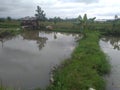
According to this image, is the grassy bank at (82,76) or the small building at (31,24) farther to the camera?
the small building at (31,24)

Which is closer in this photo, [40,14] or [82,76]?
[82,76]

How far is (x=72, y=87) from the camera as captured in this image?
714 centimetres

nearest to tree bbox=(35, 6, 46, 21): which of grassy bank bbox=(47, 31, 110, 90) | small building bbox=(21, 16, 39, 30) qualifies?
small building bbox=(21, 16, 39, 30)

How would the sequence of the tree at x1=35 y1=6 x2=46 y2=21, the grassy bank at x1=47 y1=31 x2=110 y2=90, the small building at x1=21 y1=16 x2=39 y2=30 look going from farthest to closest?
1. the tree at x1=35 y1=6 x2=46 y2=21
2. the small building at x1=21 y1=16 x2=39 y2=30
3. the grassy bank at x1=47 y1=31 x2=110 y2=90

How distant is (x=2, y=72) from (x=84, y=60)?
4.05m

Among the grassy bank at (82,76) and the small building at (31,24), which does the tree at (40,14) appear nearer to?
the small building at (31,24)

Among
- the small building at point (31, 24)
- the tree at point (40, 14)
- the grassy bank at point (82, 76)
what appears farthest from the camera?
the tree at point (40, 14)

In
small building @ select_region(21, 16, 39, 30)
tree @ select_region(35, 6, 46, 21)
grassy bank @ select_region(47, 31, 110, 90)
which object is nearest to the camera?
grassy bank @ select_region(47, 31, 110, 90)

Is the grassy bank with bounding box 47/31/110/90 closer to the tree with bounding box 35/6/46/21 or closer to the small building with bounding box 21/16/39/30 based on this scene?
the small building with bounding box 21/16/39/30

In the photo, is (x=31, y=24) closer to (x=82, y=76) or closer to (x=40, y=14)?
(x=40, y=14)

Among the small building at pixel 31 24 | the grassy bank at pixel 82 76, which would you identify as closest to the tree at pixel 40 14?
the small building at pixel 31 24

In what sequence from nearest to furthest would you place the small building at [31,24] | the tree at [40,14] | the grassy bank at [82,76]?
the grassy bank at [82,76], the small building at [31,24], the tree at [40,14]

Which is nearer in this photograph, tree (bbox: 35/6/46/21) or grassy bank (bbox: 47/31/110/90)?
grassy bank (bbox: 47/31/110/90)

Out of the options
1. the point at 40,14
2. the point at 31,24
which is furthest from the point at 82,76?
the point at 40,14
